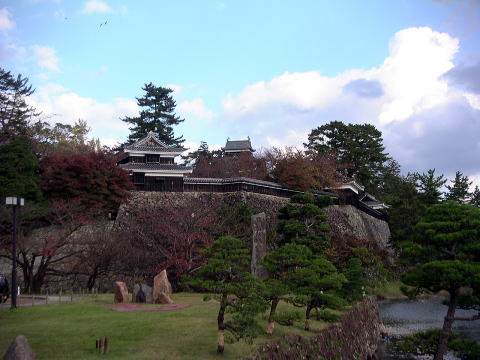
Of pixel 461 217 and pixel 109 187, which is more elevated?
pixel 109 187

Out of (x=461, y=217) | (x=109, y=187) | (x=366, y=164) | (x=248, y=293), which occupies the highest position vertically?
(x=366, y=164)

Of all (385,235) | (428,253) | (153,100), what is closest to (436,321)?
(428,253)

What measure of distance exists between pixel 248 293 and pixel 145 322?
3.96 m

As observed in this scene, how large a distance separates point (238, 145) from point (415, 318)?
36843mm

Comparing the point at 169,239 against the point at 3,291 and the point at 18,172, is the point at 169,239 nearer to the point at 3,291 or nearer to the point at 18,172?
the point at 3,291

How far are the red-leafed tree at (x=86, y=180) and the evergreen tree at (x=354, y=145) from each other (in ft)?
72.0

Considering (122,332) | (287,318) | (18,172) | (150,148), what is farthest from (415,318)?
Result: (18,172)

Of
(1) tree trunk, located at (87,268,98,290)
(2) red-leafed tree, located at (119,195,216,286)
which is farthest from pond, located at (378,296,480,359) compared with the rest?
(1) tree trunk, located at (87,268,98,290)

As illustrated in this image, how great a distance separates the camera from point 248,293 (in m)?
12.3

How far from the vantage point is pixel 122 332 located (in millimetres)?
13461

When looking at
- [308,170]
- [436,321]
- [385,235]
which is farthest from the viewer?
[385,235]

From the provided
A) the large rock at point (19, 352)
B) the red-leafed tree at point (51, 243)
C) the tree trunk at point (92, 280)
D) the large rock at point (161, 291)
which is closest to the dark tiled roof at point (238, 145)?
the red-leafed tree at point (51, 243)

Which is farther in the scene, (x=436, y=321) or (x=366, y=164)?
(x=366, y=164)

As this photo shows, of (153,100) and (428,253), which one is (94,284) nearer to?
(428,253)
